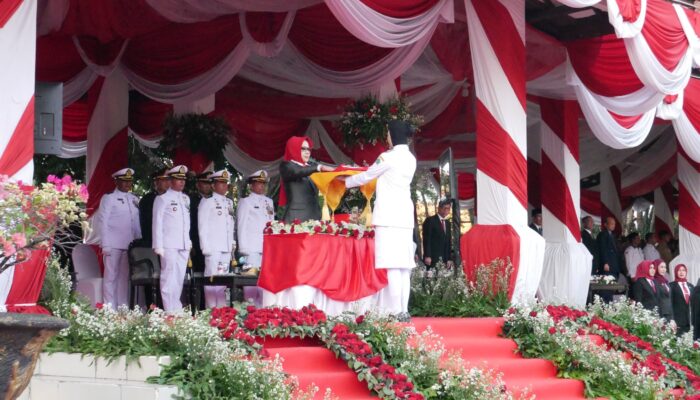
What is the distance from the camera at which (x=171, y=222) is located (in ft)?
36.8

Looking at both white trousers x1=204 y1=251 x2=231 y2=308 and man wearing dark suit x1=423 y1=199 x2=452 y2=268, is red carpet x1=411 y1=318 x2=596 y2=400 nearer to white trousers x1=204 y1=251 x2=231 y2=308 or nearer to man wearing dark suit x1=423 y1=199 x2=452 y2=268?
white trousers x1=204 y1=251 x2=231 y2=308

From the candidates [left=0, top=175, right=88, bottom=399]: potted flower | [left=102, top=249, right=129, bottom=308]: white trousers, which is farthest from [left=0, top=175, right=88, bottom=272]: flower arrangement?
[left=102, top=249, right=129, bottom=308]: white trousers

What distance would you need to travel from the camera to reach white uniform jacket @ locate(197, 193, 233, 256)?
1159cm

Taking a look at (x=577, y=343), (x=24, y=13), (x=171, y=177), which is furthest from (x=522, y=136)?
(x=24, y=13)

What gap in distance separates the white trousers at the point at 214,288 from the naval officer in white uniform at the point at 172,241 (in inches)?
14.8

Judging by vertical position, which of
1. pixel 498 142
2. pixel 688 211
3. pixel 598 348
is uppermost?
pixel 498 142

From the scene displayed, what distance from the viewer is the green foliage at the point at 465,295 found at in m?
10.7

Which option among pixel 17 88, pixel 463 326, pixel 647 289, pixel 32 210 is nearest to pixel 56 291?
pixel 17 88

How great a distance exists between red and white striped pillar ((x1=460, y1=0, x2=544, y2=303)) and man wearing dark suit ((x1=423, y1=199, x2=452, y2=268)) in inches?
62.5

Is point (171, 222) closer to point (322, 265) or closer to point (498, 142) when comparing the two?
point (322, 265)

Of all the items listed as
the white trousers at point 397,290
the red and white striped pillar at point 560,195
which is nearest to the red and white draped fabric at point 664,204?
the red and white striped pillar at point 560,195

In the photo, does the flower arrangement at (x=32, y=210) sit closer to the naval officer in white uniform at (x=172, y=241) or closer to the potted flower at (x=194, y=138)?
the naval officer in white uniform at (x=172, y=241)

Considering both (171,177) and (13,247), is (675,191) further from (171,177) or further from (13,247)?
(13,247)

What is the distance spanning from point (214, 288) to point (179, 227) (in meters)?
0.85
